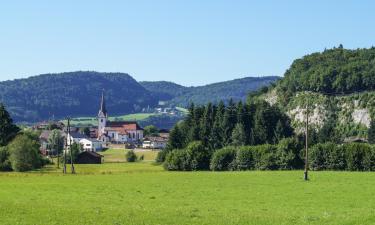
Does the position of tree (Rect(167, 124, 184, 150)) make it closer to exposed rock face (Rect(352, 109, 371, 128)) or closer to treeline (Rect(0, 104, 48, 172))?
treeline (Rect(0, 104, 48, 172))

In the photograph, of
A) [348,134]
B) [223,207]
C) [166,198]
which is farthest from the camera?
[348,134]

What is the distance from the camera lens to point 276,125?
504 feet

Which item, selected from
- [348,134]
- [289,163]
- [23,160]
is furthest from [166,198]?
[348,134]

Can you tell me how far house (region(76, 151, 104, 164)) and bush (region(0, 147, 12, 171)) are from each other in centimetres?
3135

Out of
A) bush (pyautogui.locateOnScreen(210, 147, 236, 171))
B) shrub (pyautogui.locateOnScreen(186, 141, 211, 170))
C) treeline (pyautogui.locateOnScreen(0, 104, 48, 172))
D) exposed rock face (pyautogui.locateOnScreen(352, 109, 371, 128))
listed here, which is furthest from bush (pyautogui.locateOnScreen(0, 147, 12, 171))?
exposed rock face (pyautogui.locateOnScreen(352, 109, 371, 128))

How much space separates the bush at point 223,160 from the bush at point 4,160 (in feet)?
112

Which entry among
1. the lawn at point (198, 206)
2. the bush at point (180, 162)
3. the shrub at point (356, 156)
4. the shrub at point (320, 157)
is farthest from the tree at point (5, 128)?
the lawn at point (198, 206)

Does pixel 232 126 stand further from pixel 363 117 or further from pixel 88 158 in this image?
pixel 363 117

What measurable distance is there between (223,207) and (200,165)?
236ft

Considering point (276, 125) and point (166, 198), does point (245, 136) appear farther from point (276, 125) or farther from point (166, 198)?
point (166, 198)

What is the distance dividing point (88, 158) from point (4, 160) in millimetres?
32911

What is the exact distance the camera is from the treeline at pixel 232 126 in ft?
481

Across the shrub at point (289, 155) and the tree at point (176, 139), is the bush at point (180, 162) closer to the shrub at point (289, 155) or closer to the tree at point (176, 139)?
the shrub at point (289, 155)

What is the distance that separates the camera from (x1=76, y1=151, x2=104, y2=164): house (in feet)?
462
